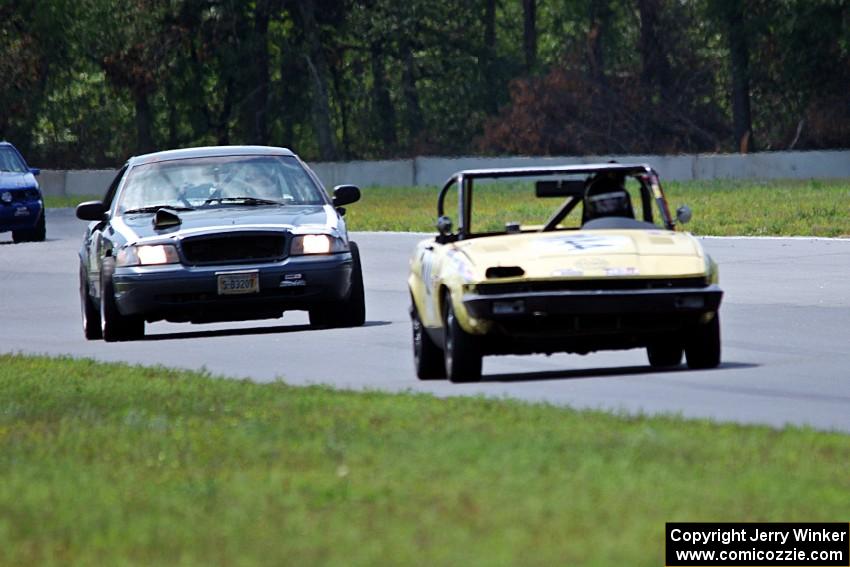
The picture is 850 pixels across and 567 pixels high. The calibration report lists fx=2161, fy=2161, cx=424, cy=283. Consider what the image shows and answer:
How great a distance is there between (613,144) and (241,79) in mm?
12212

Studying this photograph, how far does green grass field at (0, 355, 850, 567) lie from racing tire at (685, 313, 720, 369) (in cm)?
208

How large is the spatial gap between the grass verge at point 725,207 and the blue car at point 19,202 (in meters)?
5.27

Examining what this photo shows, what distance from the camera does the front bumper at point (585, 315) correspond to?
1234 cm

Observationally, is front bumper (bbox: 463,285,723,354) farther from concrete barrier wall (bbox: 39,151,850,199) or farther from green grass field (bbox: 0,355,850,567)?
concrete barrier wall (bbox: 39,151,850,199)

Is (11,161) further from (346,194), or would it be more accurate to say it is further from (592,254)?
(592,254)

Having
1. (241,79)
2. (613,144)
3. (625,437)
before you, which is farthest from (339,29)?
(625,437)

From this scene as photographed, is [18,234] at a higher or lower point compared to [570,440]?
lower

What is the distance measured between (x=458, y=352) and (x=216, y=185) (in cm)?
538

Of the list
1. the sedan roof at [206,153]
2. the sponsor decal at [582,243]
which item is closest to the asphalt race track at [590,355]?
the sponsor decal at [582,243]

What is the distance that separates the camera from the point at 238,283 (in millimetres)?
16484

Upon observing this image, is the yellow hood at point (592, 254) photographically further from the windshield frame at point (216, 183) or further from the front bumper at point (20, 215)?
the front bumper at point (20, 215)

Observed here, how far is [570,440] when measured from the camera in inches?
369

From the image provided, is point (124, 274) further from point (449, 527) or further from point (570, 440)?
point (449, 527)

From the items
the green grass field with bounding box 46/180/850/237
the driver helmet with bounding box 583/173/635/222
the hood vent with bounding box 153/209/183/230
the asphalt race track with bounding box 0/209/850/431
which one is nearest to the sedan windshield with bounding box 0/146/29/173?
the green grass field with bounding box 46/180/850/237
